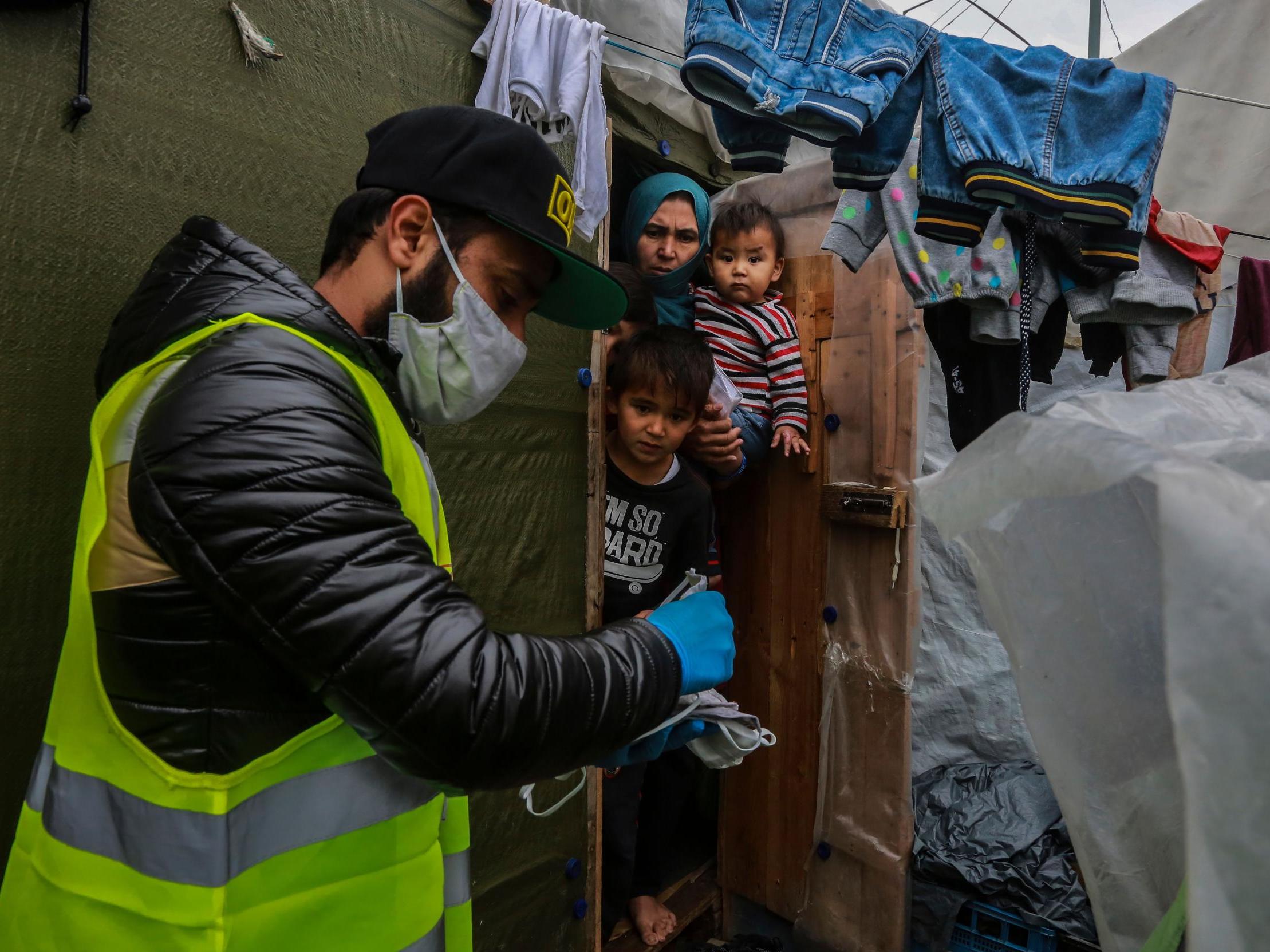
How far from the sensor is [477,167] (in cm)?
102

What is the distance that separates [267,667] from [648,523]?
169cm

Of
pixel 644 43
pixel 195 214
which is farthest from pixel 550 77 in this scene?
pixel 195 214

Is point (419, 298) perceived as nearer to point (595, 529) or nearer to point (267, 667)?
point (267, 667)

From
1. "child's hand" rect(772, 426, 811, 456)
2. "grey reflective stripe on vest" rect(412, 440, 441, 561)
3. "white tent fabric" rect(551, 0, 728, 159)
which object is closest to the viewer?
"grey reflective stripe on vest" rect(412, 440, 441, 561)

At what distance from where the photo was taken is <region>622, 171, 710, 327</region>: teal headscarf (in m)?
2.72

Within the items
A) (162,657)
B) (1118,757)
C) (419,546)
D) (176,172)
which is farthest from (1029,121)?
(162,657)

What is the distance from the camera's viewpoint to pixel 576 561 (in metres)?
2.28

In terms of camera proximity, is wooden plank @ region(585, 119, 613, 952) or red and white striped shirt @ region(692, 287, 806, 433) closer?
wooden plank @ region(585, 119, 613, 952)

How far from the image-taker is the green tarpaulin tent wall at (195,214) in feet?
3.98

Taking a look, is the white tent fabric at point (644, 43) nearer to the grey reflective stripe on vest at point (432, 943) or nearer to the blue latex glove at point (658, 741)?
the blue latex glove at point (658, 741)

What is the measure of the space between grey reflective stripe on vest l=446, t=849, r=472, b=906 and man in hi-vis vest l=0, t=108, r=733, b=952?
88mm

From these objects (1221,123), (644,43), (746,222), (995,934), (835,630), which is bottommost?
(995,934)

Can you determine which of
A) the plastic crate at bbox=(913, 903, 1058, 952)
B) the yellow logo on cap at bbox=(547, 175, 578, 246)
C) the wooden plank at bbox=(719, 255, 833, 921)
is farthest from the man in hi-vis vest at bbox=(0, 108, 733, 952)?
the plastic crate at bbox=(913, 903, 1058, 952)

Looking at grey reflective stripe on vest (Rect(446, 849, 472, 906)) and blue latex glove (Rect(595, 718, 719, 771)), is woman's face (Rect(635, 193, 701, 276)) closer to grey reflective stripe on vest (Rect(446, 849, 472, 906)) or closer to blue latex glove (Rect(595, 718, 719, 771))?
blue latex glove (Rect(595, 718, 719, 771))
